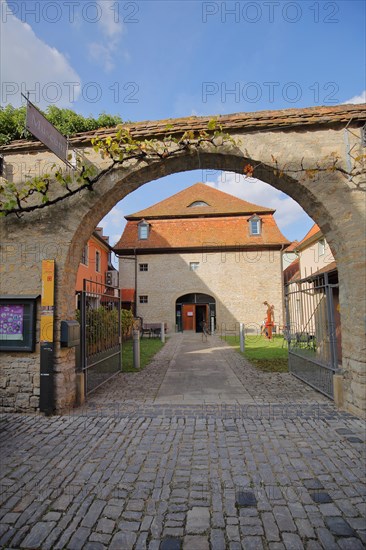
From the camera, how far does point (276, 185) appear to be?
18.5 ft

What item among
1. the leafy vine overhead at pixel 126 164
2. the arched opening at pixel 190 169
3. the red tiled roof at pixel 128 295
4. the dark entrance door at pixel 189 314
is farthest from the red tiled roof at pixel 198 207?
the leafy vine overhead at pixel 126 164

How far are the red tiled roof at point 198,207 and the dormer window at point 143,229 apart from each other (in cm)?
61

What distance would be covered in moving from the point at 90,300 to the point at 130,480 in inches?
163

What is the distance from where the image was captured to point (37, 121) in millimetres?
4469

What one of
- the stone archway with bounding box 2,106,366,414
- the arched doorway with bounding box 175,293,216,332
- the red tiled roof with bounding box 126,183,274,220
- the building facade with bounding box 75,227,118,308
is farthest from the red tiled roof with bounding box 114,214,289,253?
the stone archway with bounding box 2,106,366,414

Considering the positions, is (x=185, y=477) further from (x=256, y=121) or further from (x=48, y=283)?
(x=256, y=121)

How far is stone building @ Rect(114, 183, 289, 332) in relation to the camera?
22.4 metres

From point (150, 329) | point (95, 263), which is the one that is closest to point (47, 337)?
point (150, 329)

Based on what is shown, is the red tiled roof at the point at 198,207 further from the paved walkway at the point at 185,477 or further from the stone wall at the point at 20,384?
the stone wall at the point at 20,384

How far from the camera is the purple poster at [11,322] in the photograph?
522 cm

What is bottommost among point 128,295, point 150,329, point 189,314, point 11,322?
point 150,329

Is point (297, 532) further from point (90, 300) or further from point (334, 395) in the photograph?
point (90, 300)

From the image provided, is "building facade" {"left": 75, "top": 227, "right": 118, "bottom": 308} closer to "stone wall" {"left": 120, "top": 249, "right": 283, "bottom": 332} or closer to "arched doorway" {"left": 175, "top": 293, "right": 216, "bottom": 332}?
"stone wall" {"left": 120, "top": 249, "right": 283, "bottom": 332}

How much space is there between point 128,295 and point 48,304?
57.9 feet
